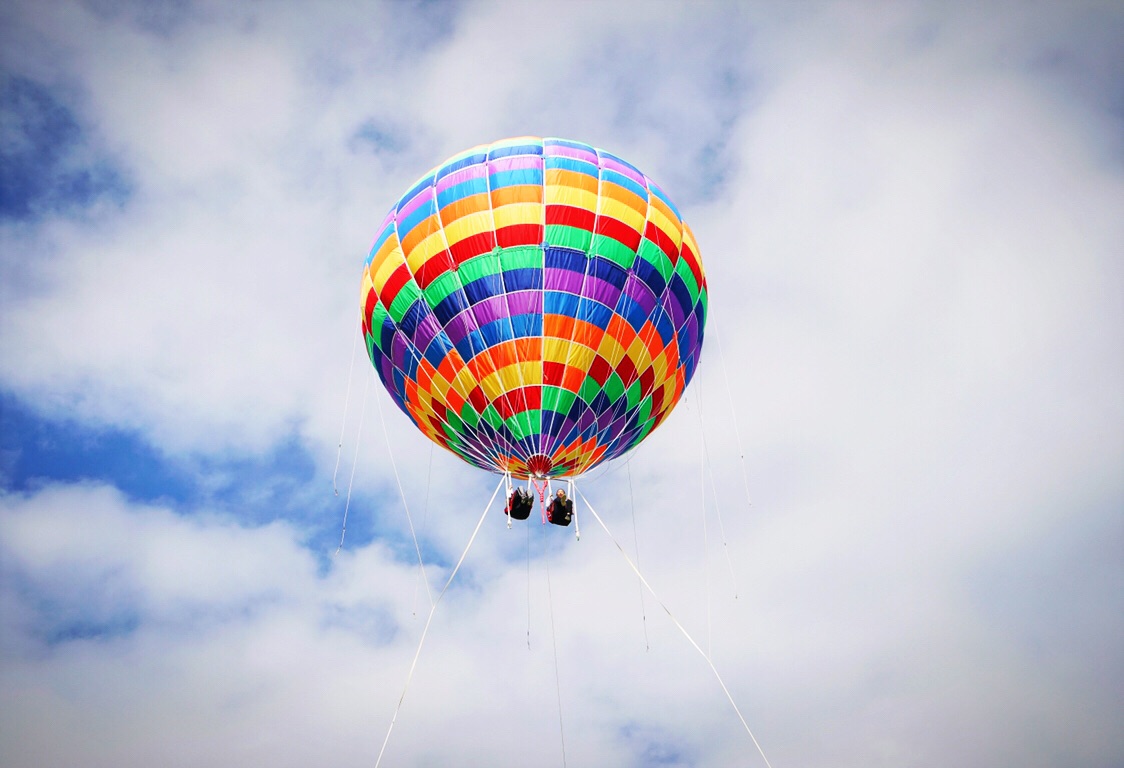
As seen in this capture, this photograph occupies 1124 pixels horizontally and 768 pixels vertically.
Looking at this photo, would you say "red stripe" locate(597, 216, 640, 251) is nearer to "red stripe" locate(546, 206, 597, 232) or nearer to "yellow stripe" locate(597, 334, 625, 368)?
"red stripe" locate(546, 206, 597, 232)

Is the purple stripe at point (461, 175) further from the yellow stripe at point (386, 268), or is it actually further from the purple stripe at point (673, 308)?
the purple stripe at point (673, 308)

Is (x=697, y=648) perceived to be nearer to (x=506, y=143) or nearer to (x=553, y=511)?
(x=553, y=511)

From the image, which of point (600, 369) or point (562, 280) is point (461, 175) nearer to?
point (562, 280)

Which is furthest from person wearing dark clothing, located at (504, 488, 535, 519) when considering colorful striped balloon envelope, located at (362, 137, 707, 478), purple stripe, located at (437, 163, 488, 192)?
purple stripe, located at (437, 163, 488, 192)

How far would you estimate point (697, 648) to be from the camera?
45.2 feet

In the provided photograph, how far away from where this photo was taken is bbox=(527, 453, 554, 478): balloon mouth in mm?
16359

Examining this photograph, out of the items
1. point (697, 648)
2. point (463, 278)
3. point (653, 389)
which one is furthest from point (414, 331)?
point (697, 648)

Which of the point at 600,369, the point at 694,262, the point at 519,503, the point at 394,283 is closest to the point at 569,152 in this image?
the point at 694,262

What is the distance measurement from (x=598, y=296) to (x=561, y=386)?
1959 millimetres

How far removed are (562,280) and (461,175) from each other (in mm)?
3250

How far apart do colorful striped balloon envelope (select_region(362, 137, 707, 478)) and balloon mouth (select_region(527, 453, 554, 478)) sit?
26 mm

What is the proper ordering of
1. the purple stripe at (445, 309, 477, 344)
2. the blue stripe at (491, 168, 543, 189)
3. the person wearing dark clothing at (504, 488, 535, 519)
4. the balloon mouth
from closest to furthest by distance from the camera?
the person wearing dark clothing at (504, 488, 535, 519) → the purple stripe at (445, 309, 477, 344) → the balloon mouth → the blue stripe at (491, 168, 543, 189)

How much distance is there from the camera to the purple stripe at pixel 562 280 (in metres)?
16.1

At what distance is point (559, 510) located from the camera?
16.0 metres
